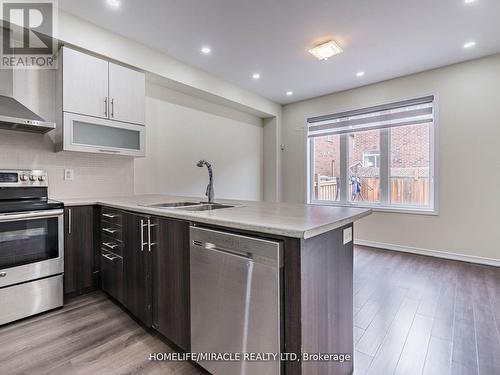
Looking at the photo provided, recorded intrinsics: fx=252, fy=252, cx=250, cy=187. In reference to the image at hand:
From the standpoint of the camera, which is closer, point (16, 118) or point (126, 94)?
point (16, 118)

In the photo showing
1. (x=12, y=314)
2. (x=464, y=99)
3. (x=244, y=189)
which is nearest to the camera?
(x=12, y=314)

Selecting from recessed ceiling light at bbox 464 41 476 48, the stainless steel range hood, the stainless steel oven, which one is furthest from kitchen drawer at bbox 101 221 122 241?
recessed ceiling light at bbox 464 41 476 48

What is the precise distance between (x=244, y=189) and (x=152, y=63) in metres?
2.71

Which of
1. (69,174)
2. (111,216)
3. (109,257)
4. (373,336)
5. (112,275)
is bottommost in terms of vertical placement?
(373,336)

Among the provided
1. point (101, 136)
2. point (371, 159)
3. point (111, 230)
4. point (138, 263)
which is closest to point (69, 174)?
point (101, 136)

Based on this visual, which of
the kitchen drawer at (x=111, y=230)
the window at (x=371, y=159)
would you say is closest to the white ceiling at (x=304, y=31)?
the window at (x=371, y=159)

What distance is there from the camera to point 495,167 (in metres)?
3.22

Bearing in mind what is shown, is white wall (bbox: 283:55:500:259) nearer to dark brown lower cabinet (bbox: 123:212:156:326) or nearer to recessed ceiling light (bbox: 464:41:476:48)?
recessed ceiling light (bbox: 464:41:476:48)

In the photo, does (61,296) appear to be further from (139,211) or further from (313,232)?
(313,232)

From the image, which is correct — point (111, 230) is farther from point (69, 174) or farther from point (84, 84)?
point (84, 84)

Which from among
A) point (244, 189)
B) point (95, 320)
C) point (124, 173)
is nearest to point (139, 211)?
point (95, 320)

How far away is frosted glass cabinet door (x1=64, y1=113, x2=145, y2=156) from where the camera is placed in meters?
2.46

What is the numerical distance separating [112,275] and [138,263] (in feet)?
1.91

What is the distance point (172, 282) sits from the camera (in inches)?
62.1
